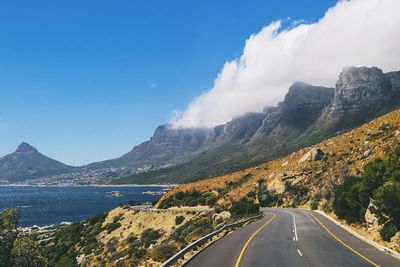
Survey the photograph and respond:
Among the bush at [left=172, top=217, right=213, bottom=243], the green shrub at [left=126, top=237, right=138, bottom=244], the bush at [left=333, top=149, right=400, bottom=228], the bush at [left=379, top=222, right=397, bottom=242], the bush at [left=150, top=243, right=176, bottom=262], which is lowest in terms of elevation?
the green shrub at [left=126, top=237, right=138, bottom=244]

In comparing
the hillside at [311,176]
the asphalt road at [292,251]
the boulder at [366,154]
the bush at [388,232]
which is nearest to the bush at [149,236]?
the hillside at [311,176]

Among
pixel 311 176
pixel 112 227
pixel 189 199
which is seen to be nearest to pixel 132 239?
pixel 112 227

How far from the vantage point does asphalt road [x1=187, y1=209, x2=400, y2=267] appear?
19703 mm

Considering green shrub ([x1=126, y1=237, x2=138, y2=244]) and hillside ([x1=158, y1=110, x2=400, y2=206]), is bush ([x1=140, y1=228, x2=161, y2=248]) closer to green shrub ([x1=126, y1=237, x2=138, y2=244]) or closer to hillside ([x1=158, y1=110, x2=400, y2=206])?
green shrub ([x1=126, y1=237, x2=138, y2=244])

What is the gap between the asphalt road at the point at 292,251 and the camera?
64.6 feet

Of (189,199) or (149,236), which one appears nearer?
(149,236)

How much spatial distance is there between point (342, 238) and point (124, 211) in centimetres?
5352

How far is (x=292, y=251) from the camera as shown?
23.1 meters

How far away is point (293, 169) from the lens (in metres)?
80.2

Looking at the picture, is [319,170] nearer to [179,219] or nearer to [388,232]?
[179,219]

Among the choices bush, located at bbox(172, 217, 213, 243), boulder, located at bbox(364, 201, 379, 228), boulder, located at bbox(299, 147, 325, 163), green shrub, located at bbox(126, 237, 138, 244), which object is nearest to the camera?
boulder, located at bbox(364, 201, 379, 228)

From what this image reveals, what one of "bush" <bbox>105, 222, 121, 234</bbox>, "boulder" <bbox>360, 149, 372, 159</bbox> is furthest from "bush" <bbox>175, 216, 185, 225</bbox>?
"boulder" <bbox>360, 149, 372, 159</bbox>

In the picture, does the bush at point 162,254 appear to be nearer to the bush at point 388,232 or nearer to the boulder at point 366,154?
the bush at point 388,232

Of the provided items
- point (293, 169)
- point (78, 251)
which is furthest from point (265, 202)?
point (78, 251)
